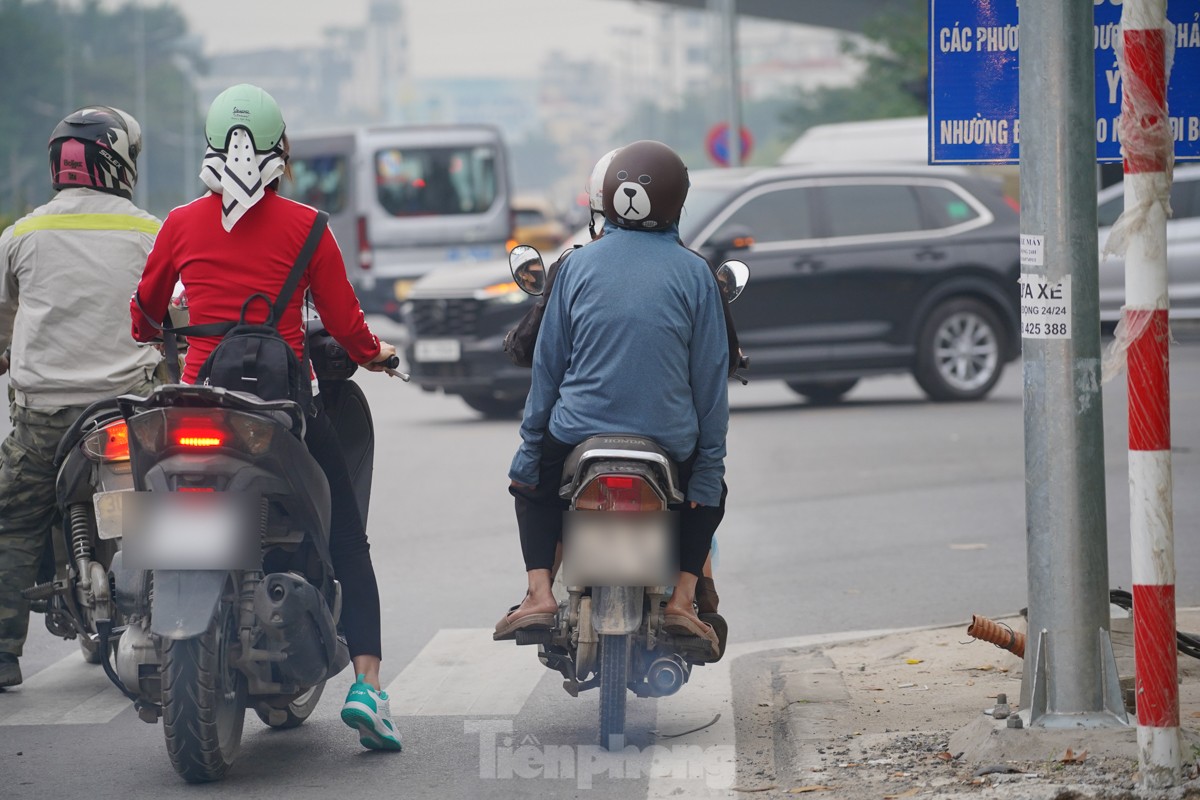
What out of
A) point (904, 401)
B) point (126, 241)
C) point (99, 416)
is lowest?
point (904, 401)

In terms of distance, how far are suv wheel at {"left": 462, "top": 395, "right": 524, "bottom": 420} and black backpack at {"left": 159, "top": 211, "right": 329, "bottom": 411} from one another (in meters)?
10.4

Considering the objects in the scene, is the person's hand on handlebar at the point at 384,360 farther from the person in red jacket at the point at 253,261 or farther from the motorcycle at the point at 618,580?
the motorcycle at the point at 618,580

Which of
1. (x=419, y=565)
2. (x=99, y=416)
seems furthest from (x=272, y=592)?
(x=419, y=565)

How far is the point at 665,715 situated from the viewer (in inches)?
234

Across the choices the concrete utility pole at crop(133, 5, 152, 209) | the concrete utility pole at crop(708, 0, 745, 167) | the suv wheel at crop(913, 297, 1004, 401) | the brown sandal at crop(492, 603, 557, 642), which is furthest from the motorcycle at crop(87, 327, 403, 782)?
the concrete utility pole at crop(133, 5, 152, 209)

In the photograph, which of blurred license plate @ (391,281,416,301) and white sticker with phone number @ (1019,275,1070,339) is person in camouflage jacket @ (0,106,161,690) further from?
blurred license plate @ (391,281,416,301)

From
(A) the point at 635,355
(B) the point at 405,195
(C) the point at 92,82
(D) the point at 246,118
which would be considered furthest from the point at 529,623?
(C) the point at 92,82

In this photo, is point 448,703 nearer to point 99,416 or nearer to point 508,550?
point 99,416

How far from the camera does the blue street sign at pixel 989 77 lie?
573cm

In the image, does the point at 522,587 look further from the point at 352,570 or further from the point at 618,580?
the point at 618,580

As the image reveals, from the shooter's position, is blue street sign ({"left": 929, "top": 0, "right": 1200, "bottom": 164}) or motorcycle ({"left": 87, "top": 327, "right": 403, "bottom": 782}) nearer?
motorcycle ({"left": 87, "top": 327, "right": 403, "bottom": 782})

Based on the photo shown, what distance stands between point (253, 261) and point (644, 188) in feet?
3.67

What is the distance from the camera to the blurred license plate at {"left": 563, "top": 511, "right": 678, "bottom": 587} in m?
5.27

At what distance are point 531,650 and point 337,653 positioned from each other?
71.3 inches
